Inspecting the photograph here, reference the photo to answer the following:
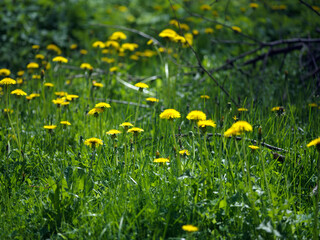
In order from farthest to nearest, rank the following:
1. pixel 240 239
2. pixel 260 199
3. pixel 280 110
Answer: pixel 280 110 → pixel 260 199 → pixel 240 239

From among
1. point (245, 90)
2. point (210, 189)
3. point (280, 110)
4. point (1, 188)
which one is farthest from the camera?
point (245, 90)

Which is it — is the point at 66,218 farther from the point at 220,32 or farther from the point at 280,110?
the point at 220,32

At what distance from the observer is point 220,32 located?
20.7ft

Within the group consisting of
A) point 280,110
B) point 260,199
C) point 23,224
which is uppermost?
point 280,110

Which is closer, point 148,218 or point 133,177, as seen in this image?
point 148,218

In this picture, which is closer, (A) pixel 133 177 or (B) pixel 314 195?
(B) pixel 314 195

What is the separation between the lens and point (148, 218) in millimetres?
1872

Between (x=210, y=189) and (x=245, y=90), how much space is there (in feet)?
7.28

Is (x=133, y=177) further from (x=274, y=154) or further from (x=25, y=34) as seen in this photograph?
(x=25, y=34)

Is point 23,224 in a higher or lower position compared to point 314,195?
lower

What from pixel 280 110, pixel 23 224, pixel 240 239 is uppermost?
pixel 280 110

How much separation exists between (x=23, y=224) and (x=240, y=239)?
3.75 ft

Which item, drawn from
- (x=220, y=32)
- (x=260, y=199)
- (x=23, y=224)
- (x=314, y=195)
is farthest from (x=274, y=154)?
(x=220, y=32)

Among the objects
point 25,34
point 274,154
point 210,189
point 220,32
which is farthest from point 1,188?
point 220,32
